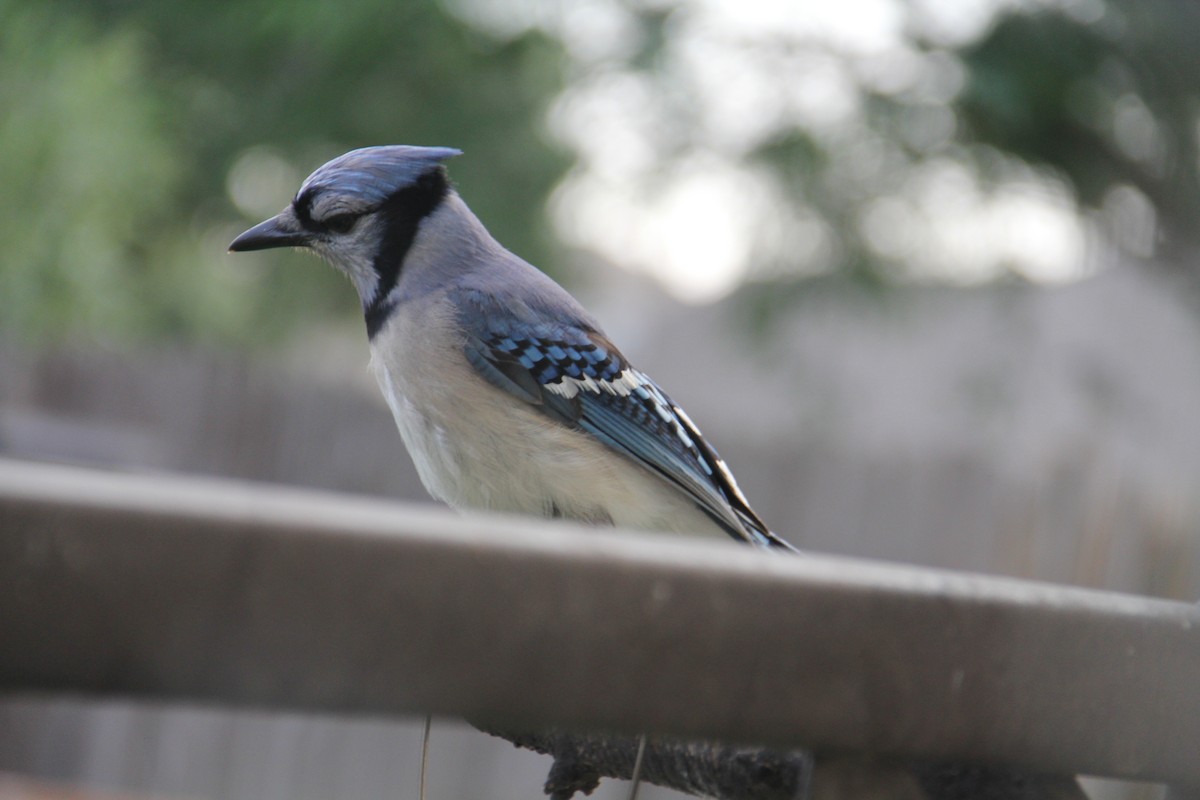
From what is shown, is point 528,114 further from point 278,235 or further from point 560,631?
point 560,631

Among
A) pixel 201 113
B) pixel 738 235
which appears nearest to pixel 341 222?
pixel 738 235

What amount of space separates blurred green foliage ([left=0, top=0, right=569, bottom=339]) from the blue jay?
3136mm

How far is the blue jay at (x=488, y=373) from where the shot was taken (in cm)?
165

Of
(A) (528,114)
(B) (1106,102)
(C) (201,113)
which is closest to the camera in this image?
(B) (1106,102)

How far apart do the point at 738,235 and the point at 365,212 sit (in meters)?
3.21

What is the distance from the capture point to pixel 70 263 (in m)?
4.66

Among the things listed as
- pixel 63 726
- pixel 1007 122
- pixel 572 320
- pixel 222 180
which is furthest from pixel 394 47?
pixel 572 320

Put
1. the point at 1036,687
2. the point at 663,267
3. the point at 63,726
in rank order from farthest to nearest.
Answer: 1. the point at 63,726
2. the point at 663,267
3. the point at 1036,687

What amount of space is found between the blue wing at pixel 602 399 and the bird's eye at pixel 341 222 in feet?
0.64

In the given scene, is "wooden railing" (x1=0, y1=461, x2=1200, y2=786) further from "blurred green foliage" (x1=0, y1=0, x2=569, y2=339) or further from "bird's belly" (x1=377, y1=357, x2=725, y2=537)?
"blurred green foliage" (x1=0, y1=0, x2=569, y2=339)

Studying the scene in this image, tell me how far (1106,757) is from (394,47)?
4.92m

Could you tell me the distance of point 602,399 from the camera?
1.81m

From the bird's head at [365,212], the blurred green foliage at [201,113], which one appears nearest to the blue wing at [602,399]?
the bird's head at [365,212]

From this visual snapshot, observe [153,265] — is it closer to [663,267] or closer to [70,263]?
[70,263]
